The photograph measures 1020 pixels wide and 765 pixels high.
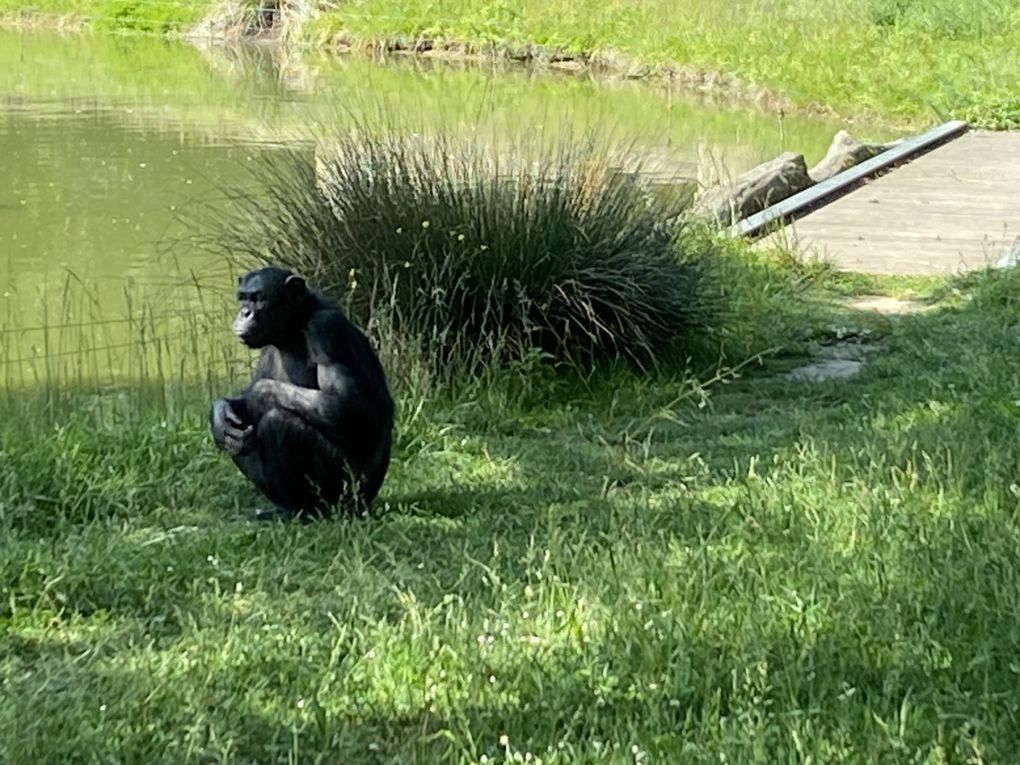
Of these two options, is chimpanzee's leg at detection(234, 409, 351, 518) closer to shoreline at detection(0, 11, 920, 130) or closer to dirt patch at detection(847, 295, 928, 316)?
dirt patch at detection(847, 295, 928, 316)

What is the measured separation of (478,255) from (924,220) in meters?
5.60

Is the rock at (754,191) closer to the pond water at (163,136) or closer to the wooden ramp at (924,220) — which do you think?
the wooden ramp at (924,220)

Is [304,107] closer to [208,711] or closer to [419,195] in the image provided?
[419,195]

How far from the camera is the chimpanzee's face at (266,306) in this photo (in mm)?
5125

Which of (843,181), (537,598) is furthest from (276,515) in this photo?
(843,181)

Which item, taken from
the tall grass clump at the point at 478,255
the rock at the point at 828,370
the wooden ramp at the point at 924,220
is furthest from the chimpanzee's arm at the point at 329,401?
the wooden ramp at the point at 924,220

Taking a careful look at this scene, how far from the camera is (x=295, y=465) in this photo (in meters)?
5.15

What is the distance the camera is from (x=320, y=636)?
3828 mm

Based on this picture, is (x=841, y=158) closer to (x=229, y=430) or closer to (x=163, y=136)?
(x=163, y=136)

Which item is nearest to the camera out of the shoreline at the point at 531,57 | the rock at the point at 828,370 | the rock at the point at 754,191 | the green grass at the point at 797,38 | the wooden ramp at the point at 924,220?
the rock at the point at 828,370

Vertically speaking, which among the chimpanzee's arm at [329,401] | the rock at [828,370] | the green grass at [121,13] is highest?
the chimpanzee's arm at [329,401]

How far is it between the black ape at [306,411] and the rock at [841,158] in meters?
9.66

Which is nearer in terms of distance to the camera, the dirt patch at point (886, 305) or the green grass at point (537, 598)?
the green grass at point (537, 598)

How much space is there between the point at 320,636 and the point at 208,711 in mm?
541
